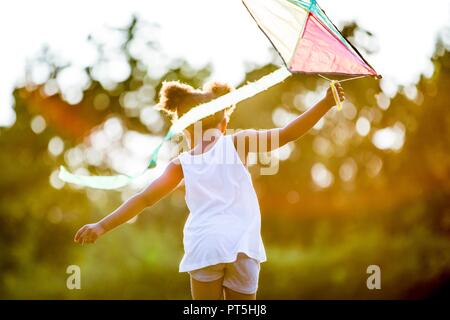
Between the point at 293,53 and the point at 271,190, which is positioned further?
the point at 271,190

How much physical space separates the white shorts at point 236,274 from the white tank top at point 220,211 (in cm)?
4

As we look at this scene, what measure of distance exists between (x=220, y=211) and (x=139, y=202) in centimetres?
54

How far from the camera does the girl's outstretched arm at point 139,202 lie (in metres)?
3.42

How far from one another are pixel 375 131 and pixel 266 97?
11.7ft

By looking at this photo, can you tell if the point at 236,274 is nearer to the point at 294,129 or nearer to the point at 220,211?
the point at 220,211

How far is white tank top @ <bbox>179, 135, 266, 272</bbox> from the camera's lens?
3.08 meters

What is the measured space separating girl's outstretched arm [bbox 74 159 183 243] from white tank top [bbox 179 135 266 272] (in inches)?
5.8

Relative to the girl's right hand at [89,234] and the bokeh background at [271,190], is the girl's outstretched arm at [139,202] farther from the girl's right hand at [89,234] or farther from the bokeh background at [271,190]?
the bokeh background at [271,190]

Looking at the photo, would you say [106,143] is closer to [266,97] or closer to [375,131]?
[266,97]

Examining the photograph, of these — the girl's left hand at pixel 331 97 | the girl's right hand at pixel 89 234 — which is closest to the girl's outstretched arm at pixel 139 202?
the girl's right hand at pixel 89 234

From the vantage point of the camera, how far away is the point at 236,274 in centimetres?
311

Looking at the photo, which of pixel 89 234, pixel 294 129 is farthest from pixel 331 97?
pixel 89 234

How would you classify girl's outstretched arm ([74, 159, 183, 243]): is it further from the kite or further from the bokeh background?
the bokeh background

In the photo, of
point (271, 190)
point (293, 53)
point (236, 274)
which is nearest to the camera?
point (236, 274)
